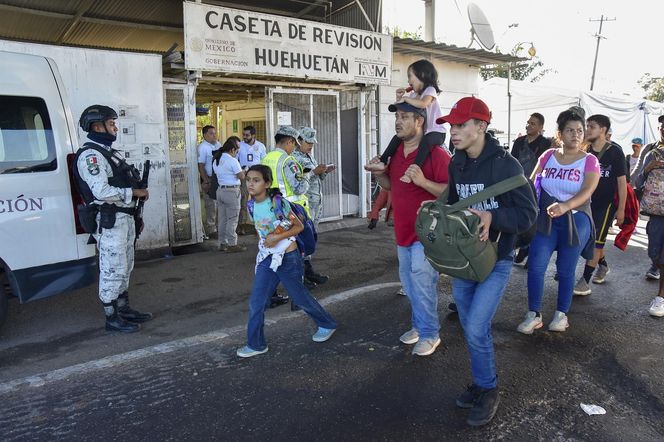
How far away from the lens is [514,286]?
571 cm

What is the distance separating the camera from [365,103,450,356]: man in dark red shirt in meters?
3.47

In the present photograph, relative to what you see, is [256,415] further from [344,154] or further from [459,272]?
[344,154]

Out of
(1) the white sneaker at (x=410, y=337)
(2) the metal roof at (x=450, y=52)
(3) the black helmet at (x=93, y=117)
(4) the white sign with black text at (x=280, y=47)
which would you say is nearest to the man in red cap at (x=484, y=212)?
(1) the white sneaker at (x=410, y=337)

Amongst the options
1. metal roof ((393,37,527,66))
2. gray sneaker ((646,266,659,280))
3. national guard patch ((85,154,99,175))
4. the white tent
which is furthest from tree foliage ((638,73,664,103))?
national guard patch ((85,154,99,175))

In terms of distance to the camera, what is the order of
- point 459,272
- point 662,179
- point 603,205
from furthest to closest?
1. point 603,205
2. point 662,179
3. point 459,272

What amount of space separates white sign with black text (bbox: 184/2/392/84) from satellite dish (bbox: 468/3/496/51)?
8.44ft

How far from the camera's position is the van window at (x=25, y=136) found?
3986 mm

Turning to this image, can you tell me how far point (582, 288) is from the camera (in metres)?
5.41

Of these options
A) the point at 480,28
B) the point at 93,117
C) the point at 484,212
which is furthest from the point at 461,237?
the point at 480,28

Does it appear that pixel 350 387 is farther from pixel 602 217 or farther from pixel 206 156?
pixel 206 156

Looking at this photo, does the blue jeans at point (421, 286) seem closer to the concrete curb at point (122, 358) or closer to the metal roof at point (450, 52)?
the concrete curb at point (122, 358)

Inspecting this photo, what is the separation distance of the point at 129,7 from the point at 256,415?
371 inches

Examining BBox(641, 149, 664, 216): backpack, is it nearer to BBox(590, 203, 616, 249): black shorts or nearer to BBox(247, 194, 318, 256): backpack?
BBox(590, 203, 616, 249): black shorts

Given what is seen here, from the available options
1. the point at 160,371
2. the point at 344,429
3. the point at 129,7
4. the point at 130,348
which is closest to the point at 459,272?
the point at 344,429
